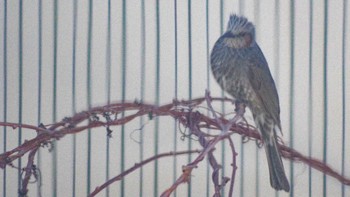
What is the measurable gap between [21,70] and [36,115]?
0.67 feet

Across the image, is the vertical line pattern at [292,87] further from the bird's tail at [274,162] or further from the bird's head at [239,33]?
the bird's tail at [274,162]

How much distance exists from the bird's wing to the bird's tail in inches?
4.8

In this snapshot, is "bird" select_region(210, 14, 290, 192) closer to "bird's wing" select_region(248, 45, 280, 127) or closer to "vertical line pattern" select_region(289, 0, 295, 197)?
"bird's wing" select_region(248, 45, 280, 127)

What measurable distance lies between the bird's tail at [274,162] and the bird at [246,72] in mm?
93

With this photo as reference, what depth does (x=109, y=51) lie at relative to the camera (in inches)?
111

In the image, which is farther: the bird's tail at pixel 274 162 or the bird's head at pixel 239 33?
the bird's head at pixel 239 33

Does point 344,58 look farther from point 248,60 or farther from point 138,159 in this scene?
point 138,159

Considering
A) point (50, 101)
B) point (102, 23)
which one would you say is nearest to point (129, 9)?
point (102, 23)

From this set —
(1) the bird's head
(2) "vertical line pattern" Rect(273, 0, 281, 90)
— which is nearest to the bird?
(1) the bird's head

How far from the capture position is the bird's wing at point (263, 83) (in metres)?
2.48

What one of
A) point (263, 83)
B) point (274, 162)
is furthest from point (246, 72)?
point (274, 162)

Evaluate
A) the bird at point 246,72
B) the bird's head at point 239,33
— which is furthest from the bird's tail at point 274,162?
the bird's head at point 239,33

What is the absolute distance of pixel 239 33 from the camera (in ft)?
8.37

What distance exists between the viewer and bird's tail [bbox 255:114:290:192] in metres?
2.13
